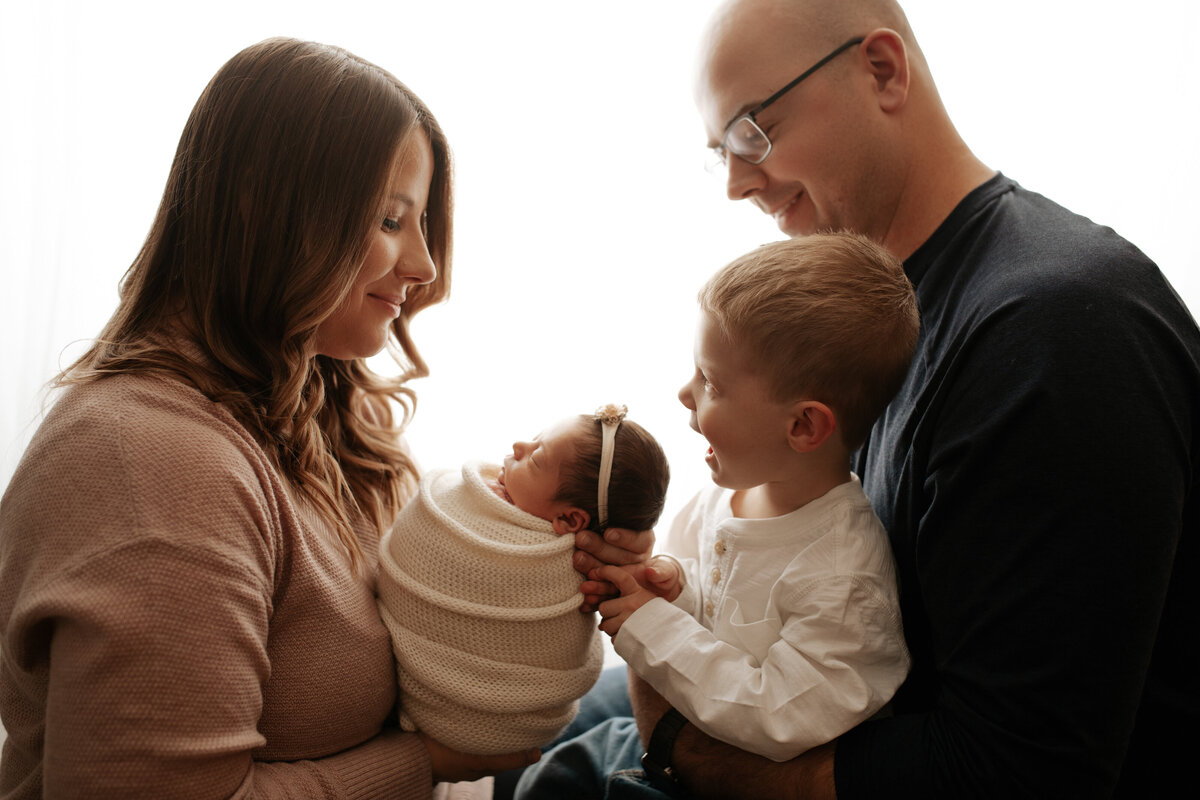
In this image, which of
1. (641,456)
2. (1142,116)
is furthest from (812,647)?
(1142,116)

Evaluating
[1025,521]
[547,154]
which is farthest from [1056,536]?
[547,154]

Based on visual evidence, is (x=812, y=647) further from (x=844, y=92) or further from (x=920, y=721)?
(x=844, y=92)

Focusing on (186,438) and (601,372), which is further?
(601,372)

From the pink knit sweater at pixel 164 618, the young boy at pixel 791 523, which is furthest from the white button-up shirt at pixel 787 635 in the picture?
the pink knit sweater at pixel 164 618

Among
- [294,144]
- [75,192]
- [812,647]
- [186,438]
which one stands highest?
[294,144]

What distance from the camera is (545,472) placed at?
137 centimetres

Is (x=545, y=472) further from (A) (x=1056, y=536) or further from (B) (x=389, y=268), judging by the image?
(A) (x=1056, y=536)

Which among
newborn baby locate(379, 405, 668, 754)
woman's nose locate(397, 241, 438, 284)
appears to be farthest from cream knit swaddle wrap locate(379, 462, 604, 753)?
woman's nose locate(397, 241, 438, 284)

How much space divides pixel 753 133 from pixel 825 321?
1.79 ft

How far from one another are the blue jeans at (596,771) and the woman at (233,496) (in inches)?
4.9

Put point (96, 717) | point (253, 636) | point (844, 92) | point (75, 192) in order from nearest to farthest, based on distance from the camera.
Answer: point (96, 717) → point (253, 636) → point (844, 92) → point (75, 192)

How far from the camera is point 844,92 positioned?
1.50m

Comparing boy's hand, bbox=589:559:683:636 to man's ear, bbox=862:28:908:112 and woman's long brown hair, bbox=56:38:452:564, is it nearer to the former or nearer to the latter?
woman's long brown hair, bbox=56:38:452:564

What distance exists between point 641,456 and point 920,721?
1.90 ft
